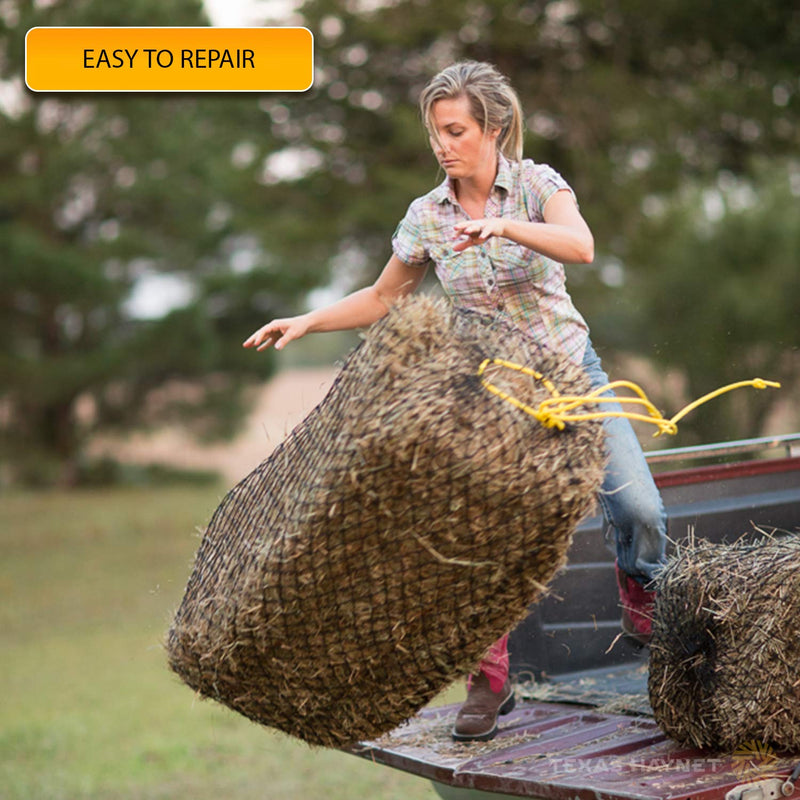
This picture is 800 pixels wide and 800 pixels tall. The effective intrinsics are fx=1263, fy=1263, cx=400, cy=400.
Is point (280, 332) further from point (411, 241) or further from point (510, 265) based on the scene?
point (510, 265)

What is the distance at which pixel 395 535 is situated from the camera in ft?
8.25

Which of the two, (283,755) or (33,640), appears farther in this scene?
(33,640)

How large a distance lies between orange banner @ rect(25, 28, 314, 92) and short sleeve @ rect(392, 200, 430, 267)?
1949 millimetres

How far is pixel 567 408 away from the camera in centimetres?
249

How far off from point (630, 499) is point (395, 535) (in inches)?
35.7

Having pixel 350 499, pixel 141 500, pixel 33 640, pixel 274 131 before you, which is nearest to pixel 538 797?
pixel 350 499

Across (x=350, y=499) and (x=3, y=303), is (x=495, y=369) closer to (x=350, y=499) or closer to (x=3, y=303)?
(x=350, y=499)

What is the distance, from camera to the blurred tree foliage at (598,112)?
43.3ft

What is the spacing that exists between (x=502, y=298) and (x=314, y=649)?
3.39 ft

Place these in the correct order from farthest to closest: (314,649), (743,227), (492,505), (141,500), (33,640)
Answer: (141,500)
(743,227)
(33,640)
(314,649)
(492,505)

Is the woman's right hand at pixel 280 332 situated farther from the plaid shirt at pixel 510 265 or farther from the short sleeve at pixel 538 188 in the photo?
the short sleeve at pixel 538 188

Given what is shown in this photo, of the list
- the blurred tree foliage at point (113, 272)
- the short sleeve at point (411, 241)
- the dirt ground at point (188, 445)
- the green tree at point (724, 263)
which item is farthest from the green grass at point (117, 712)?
the dirt ground at point (188, 445)

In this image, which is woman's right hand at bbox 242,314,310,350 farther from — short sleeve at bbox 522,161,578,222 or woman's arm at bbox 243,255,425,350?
short sleeve at bbox 522,161,578,222

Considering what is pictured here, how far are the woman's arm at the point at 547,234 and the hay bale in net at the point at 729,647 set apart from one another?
813mm
